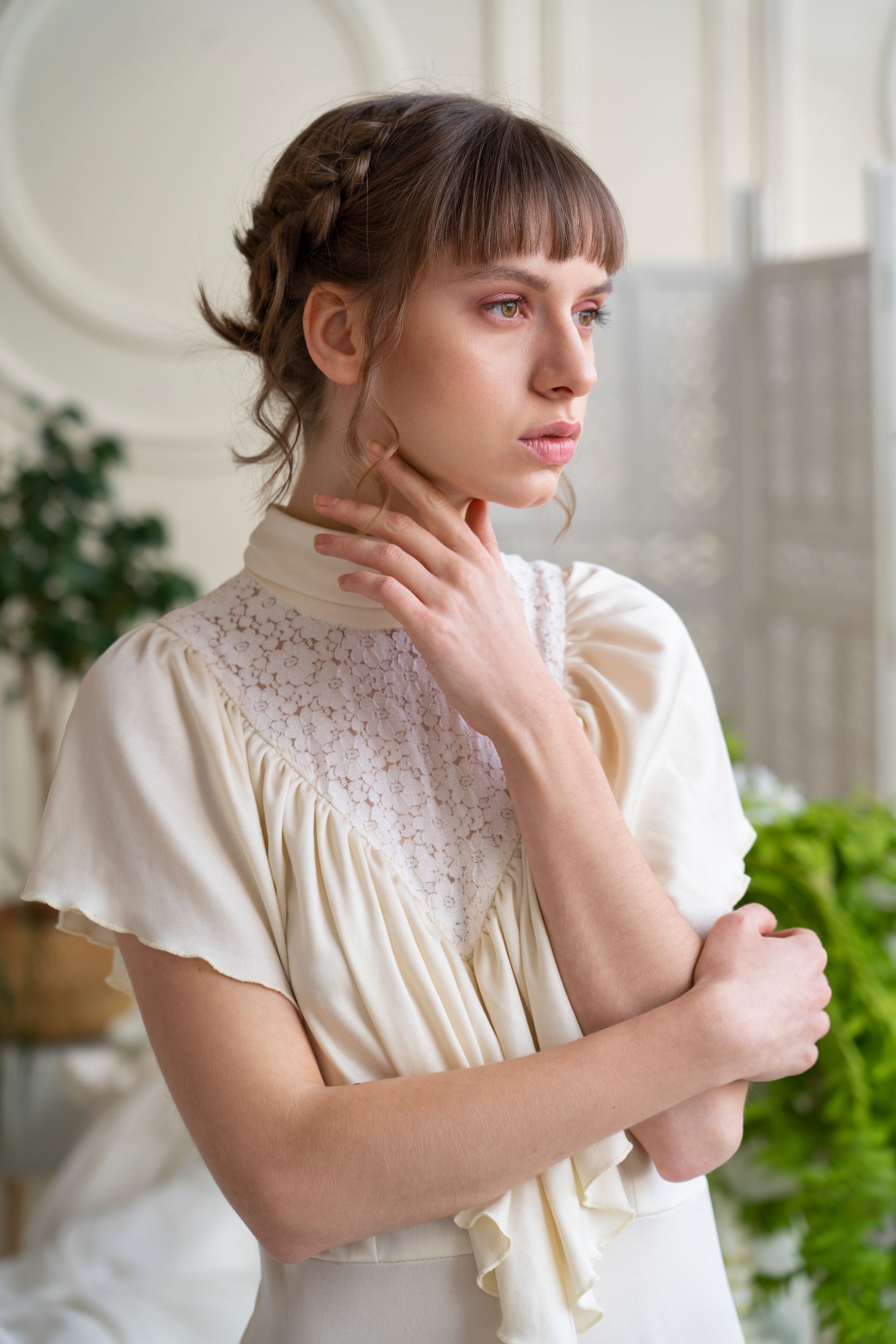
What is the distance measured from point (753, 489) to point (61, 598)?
216 centimetres

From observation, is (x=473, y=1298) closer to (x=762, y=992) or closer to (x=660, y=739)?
(x=762, y=992)

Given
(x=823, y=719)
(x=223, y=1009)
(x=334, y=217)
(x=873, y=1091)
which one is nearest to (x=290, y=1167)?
(x=223, y=1009)

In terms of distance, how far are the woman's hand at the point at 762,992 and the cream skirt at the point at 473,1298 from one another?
0.17 meters

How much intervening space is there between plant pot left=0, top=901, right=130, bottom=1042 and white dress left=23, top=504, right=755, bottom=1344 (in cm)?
244

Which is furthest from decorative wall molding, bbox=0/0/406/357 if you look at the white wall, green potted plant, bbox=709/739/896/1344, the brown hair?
the brown hair

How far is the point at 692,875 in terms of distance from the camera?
3.35 ft

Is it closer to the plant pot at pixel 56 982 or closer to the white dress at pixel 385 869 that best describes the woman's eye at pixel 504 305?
the white dress at pixel 385 869

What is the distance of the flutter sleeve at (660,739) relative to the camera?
103cm

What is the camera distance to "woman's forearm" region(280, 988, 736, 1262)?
860 mm

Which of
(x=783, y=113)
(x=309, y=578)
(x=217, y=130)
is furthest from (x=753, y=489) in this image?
(x=309, y=578)

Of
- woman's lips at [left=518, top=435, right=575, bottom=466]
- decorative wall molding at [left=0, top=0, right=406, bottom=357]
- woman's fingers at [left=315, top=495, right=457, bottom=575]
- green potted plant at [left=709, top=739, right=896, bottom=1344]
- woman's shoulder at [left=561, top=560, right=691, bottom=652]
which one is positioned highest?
decorative wall molding at [left=0, top=0, right=406, bottom=357]

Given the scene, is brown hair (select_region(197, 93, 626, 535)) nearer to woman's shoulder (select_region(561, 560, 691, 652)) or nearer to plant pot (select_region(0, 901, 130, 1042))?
woman's shoulder (select_region(561, 560, 691, 652))

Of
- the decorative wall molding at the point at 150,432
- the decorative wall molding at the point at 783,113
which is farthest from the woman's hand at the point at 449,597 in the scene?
the decorative wall molding at the point at 783,113

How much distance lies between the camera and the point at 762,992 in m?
0.95
